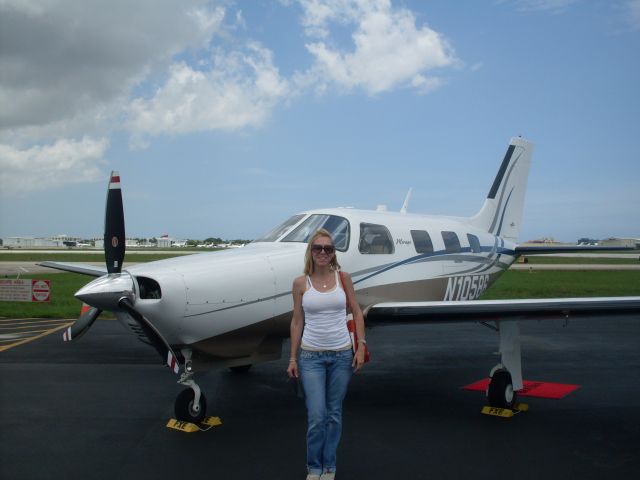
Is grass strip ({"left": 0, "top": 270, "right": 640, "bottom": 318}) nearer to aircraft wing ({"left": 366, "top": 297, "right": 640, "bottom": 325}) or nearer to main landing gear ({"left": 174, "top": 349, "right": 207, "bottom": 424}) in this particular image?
main landing gear ({"left": 174, "top": 349, "right": 207, "bottom": 424})

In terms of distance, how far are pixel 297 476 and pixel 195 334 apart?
179cm

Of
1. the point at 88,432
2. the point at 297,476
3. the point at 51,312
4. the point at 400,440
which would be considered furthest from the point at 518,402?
the point at 51,312

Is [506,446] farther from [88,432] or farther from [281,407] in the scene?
[88,432]

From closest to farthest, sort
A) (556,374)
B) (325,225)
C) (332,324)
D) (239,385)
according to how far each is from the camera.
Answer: (332,324) < (325,225) < (239,385) < (556,374)

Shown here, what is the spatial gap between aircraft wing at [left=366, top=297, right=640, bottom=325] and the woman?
2733 millimetres

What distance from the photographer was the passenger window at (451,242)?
9430mm

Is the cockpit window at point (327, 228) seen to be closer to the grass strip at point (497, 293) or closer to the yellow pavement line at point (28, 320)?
the yellow pavement line at point (28, 320)

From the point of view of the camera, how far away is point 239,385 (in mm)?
8117

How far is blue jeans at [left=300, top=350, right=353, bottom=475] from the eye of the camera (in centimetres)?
421

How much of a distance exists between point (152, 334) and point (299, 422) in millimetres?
1933

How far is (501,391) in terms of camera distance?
6.71 metres

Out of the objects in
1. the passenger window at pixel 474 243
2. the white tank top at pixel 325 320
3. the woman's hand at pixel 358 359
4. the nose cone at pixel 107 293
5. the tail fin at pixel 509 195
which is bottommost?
the woman's hand at pixel 358 359

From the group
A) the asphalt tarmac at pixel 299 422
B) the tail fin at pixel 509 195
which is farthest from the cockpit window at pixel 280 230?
the tail fin at pixel 509 195

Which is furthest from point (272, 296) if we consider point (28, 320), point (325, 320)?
point (28, 320)
